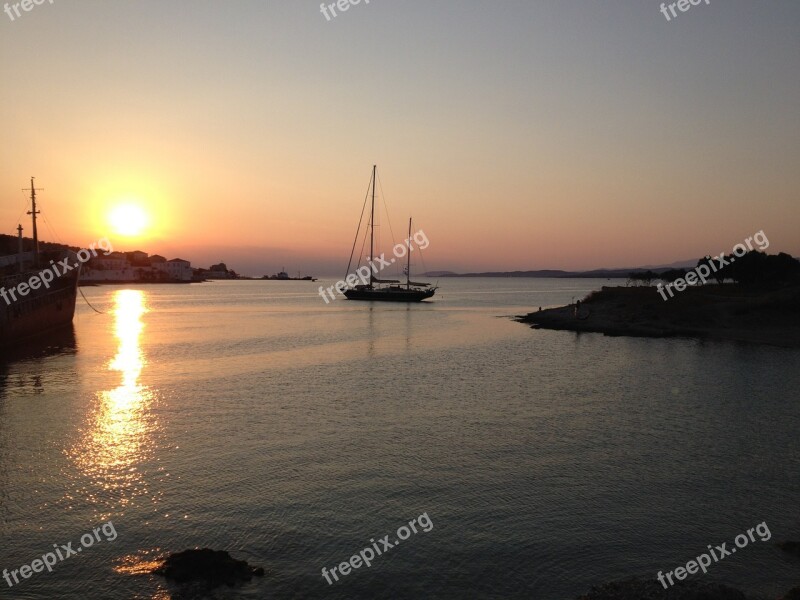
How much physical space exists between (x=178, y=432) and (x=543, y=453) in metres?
13.4

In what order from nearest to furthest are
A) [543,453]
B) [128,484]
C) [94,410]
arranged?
[128,484] < [543,453] < [94,410]

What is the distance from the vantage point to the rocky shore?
5572 cm

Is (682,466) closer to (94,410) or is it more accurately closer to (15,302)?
(94,410)

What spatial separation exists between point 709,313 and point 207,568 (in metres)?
66.0

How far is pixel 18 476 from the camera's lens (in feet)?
51.1

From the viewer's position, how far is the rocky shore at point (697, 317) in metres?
55.7

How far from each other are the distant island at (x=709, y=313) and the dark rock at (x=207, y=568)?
52948 mm

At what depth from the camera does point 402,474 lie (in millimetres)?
16250

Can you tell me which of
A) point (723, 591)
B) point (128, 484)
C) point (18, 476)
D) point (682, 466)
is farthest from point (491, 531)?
point (18, 476)

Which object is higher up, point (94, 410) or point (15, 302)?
point (15, 302)

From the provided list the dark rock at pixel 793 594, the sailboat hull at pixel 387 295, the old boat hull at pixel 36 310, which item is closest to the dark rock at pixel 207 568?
the dark rock at pixel 793 594

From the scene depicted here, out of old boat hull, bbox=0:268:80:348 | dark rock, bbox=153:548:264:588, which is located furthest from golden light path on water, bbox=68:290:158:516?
old boat hull, bbox=0:268:80:348

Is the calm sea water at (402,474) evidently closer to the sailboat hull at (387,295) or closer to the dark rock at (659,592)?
the dark rock at (659,592)

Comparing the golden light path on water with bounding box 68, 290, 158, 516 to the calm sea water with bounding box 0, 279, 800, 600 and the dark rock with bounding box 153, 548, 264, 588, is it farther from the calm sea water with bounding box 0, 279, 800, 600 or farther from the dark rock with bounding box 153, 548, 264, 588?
the dark rock with bounding box 153, 548, 264, 588
